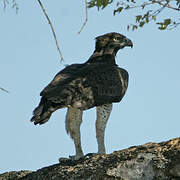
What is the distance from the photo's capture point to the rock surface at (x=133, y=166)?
575 cm

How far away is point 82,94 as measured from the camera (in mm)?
9047

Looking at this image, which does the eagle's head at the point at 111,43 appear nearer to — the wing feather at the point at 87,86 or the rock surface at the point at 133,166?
the wing feather at the point at 87,86

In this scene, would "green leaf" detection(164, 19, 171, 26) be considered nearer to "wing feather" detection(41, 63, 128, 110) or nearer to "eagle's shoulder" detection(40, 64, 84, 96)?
"wing feather" detection(41, 63, 128, 110)

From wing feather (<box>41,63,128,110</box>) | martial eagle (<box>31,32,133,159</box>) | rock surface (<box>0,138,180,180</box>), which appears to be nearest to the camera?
rock surface (<box>0,138,180,180</box>)

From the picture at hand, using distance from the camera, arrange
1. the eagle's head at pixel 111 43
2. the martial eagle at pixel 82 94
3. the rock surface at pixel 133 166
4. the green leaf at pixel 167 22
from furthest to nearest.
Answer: the eagle's head at pixel 111 43 < the martial eagle at pixel 82 94 < the green leaf at pixel 167 22 < the rock surface at pixel 133 166

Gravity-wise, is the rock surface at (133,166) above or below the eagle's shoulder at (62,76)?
below

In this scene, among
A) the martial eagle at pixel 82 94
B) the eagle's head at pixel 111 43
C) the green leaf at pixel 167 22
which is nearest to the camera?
the green leaf at pixel 167 22

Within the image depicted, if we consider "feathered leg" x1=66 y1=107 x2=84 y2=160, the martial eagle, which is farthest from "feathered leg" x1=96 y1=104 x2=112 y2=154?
"feathered leg" x1=66 y1=107 x2=84 y2=160

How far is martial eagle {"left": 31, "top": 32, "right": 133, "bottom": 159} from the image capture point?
332 inches

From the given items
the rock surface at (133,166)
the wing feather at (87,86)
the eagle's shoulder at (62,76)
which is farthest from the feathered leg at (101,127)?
the rock surface at (133,166)

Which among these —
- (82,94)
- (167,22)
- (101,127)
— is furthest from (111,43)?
(167,22)

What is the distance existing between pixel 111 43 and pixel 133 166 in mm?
5563

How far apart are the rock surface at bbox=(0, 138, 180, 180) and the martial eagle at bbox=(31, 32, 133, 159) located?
1722 mm

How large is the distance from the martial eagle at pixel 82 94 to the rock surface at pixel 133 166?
1.72 meters
